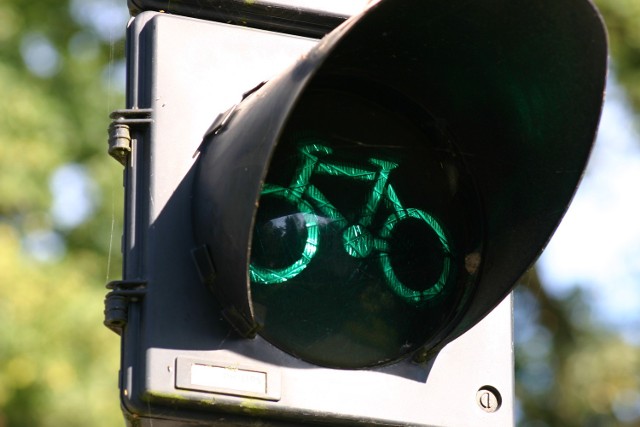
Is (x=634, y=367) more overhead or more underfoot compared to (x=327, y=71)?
more overhead

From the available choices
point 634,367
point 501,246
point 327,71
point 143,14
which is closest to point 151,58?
point 143,14

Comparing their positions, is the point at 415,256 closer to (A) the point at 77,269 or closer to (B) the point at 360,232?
(B) the point at 360,232

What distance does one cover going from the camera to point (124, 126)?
2.48 meters

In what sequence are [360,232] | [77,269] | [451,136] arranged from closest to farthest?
[360,232], [451,136], [77,269]

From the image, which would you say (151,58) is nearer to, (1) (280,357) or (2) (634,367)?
(1) (280,357)

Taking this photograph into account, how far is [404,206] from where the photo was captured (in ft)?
8.45

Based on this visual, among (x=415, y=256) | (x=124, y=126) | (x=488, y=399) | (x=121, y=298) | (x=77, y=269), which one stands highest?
(x=77, y=269)

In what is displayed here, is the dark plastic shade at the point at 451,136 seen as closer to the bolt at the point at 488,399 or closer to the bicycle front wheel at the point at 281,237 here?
the bicycle front wheel at the point at 281,237

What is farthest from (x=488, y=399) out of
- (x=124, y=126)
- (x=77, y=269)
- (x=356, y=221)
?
(x=77, y=269)

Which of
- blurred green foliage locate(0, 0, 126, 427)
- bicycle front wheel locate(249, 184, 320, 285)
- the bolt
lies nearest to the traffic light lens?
bicycle front wheel locate(249, 184, 320, 285)

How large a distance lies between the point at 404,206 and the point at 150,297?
488mm

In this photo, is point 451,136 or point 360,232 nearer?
point 360,232

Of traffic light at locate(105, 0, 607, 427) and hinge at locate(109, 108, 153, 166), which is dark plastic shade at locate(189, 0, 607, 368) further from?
hinge at locate(109, 108, 153, 166)

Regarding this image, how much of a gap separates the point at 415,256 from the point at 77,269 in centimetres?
614
